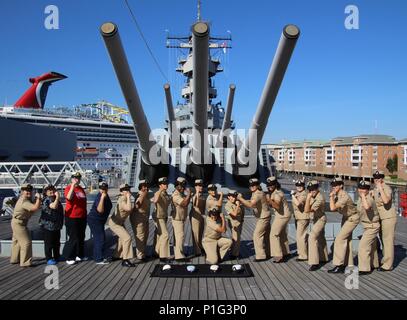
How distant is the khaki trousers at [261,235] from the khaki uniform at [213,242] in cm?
37

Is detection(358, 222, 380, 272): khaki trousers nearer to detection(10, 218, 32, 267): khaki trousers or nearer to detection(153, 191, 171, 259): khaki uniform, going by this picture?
detection(153, 191, 171, 259): khaki uniform

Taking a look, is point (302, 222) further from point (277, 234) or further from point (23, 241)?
point (23, 241)

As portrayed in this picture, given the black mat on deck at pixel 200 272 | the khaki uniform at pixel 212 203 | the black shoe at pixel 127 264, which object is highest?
the khaki uniform at pixel 212 203

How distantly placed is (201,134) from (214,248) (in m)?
2.97

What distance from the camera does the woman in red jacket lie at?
4.91 meters

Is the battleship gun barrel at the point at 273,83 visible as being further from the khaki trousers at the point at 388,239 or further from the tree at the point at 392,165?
the tree at the point at 392,165

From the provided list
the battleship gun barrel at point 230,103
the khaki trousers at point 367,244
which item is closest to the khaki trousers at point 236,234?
the khaki trousers at point 367,244

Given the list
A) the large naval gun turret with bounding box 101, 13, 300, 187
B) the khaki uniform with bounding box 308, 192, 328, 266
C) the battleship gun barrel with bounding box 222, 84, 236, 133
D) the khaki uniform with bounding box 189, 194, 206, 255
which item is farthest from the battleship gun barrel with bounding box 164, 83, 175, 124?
the khaki uniform with bounding box 308, 192, 328, 266

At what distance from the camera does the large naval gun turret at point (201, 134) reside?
477 cm

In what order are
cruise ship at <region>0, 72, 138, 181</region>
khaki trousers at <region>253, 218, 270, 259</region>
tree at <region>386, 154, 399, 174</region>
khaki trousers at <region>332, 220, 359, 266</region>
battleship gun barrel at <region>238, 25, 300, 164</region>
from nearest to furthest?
khaki trousers at <region>332, 220, 359, 266</region> → battleship gun barrel at <region>238, 25, 300, 164</region> → khaki trousers at <region>253, 218, 270, 259</region> → cruise ship at <region>0, 72, 138, 181</region> → tree at <region>386, 154, 399, 174</region>

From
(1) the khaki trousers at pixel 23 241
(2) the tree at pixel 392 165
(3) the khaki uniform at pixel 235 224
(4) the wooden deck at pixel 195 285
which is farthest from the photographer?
(2) the tree at pixel 392 165

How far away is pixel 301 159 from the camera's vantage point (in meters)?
75.1

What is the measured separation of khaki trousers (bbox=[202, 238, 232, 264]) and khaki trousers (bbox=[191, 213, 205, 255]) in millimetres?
319
